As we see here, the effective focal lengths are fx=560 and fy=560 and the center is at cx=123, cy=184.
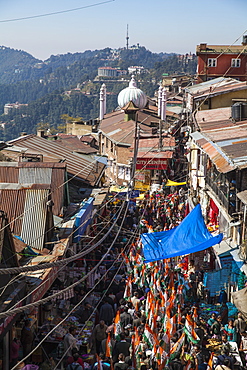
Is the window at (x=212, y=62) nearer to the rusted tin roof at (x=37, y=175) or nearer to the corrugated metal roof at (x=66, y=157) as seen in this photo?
the corrugated metal roof at (x=66, y=157)

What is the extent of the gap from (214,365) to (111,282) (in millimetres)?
5734

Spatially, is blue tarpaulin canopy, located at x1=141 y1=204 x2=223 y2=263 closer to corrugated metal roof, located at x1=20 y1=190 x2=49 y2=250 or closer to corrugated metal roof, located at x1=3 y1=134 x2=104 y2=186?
corrugated metal roof, located at x1=20 y1=190 x2=49 y2=250

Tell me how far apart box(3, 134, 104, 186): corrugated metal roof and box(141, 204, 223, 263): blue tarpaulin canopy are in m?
6.30

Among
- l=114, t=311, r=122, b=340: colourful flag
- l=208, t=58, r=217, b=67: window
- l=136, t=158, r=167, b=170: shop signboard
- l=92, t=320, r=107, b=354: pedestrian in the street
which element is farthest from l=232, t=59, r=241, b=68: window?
l=114, t=311, r=122, b=340: colourful flag

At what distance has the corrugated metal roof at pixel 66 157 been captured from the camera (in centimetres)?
2347

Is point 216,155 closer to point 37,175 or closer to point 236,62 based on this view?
point 37,175

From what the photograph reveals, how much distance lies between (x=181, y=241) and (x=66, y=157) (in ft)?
31.2

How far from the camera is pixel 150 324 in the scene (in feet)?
45.8

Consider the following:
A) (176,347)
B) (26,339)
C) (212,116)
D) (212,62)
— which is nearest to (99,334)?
(26,339)

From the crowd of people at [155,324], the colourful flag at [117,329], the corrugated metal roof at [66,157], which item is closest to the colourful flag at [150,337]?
the crowd of people at [155,324]

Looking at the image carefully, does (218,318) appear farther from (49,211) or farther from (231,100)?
(231,100)

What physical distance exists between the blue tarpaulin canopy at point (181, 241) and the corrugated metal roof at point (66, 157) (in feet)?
20.7

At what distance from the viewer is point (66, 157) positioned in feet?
82.0

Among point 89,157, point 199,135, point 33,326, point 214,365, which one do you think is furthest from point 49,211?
point 89,157
